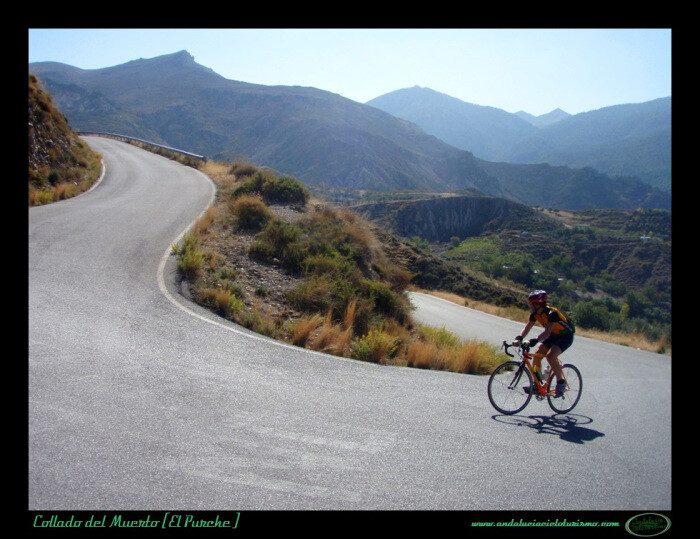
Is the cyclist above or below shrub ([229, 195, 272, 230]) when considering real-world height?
below

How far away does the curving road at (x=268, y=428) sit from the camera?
11.8ft

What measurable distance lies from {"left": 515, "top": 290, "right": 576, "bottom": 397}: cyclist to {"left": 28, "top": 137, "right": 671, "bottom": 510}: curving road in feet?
2.14

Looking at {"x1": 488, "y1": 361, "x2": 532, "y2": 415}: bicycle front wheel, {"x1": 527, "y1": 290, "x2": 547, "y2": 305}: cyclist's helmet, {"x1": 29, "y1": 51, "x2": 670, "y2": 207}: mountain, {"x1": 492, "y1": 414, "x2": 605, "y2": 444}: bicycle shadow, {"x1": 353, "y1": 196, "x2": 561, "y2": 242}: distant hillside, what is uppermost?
{"x1": 29, "y1": 51, "x2": 670, "y2": 207}: mountain

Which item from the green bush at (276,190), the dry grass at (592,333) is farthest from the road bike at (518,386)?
the green bush at (276,190)

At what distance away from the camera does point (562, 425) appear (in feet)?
19.2

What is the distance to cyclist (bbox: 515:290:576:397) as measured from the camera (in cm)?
621

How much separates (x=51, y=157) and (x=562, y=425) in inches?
911

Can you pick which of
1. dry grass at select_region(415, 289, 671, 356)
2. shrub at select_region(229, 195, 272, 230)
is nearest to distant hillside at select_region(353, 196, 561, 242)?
dry grass at select_region(415, 289, 671, 356)

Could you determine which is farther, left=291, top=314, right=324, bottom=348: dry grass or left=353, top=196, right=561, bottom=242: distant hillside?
left=353, top=196, right=561, bottom=242: distant hillside

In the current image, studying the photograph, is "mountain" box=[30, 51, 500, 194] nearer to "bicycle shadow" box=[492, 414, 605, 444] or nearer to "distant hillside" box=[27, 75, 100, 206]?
"distant hillside" box=[27, 75, 100, 206]

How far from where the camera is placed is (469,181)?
15562 cm

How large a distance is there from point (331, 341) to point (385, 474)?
496 centimetres
